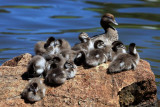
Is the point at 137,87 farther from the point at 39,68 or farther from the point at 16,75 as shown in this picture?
the point at 16,75

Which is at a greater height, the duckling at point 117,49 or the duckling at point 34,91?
the duckling at point 117,49

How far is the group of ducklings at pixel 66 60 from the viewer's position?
6.86m

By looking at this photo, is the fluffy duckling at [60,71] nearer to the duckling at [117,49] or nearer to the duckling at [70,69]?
the duckling at [70,69]

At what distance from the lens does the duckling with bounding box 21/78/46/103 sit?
21.9ft

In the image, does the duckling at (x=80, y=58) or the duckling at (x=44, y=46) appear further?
the duckling at (x=44, y=46)

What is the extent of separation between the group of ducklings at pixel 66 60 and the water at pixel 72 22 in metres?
2.71

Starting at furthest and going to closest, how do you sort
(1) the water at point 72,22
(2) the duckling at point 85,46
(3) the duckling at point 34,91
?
1. (1) the water at point 72,22
2. (2) the duckling at point 85,46
3. (3) the duckling at point 34,91

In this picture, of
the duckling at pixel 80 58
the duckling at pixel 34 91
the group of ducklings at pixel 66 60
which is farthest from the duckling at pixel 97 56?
the duckling at pixel 34 91

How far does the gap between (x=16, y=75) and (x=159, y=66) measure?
16.4 ft

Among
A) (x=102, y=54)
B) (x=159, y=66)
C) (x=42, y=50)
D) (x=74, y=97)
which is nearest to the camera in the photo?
(x=74, y=97)

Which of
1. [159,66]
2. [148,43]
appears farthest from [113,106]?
[148,43]

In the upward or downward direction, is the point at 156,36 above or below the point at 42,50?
below

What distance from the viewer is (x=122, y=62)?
23.3ft

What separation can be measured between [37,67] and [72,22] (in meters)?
9.97
